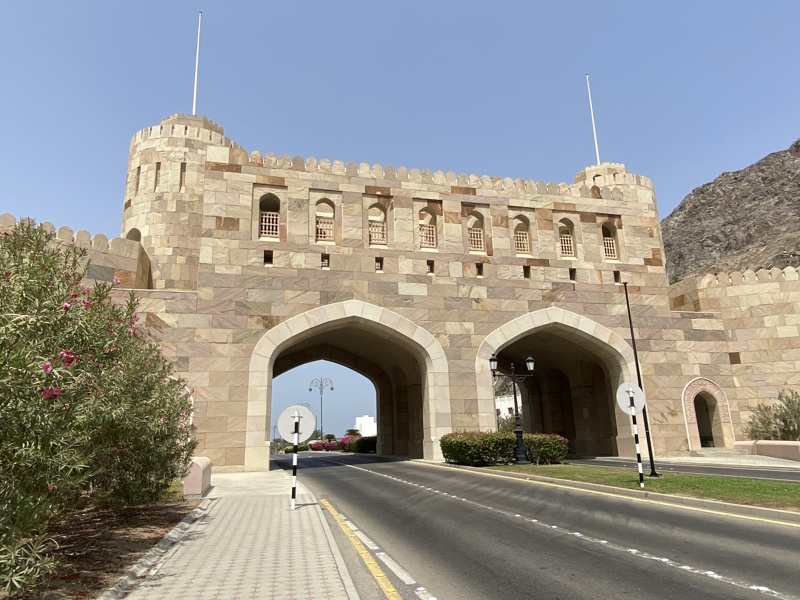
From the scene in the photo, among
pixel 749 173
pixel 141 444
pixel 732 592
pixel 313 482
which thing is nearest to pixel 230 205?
pixel 313 482

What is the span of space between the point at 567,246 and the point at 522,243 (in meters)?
2.48

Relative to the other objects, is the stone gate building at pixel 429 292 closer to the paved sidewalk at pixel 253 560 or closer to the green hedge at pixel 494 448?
the green hedge at pixel 494 448

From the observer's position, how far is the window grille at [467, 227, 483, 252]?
86.0 ft

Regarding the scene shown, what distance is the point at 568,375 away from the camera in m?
31.5

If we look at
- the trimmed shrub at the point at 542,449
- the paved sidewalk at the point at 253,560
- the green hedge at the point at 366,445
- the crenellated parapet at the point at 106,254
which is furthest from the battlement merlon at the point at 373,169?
the green hedge at the point at 366,445

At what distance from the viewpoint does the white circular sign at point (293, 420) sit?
10.9 meters

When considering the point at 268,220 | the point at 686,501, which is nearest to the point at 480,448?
the point at 686,501

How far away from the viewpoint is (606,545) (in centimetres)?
736

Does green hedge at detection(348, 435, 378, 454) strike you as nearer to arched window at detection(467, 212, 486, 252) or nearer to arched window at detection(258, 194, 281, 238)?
arched window at detection(467, 212, 486, 252)

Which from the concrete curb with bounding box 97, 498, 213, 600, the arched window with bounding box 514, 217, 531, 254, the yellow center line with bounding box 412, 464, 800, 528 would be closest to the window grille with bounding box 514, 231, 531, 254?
the arched window with bounding box 514, 217, 531, 254

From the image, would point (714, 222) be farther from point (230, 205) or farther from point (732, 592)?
point (732, 592)

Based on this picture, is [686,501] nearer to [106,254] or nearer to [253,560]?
[253,560]

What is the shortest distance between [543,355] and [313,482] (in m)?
18.4

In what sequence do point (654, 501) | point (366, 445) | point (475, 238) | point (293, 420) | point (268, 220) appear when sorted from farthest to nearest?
point (366, 445)
point (475, 238)
point (268, 220)
point (654, 501)
point (293, 420)
